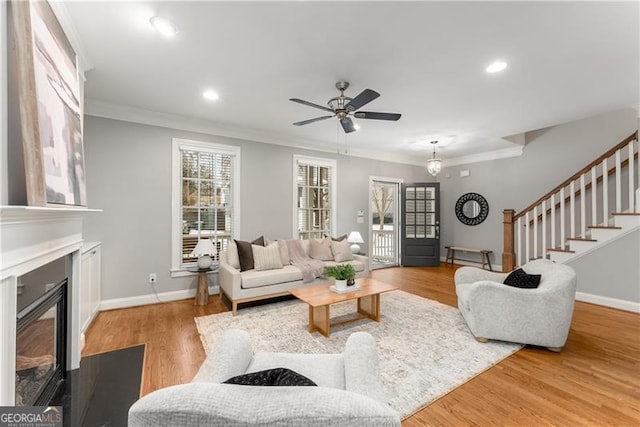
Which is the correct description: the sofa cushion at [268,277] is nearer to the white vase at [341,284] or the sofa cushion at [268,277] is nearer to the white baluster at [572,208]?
the white vase at [341,284]

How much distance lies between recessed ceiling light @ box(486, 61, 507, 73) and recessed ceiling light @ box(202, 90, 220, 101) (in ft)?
9.68

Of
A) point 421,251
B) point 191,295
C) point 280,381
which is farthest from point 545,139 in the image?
point 191,295

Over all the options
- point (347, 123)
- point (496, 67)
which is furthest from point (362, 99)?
point (496, 67)

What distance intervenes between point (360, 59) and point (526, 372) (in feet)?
9.99

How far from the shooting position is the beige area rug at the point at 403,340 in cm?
204

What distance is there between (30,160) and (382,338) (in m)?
2.95

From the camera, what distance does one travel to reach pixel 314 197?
540 centimetres

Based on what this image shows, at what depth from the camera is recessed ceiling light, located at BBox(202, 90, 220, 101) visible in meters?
3.13

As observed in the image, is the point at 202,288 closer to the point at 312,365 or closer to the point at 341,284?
the point at 341,284

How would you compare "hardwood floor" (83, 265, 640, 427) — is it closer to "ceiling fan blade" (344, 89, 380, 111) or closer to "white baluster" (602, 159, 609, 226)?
"white baluster" (602, 159, 609, 226)

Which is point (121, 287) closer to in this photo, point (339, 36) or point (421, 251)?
point (339, 36)

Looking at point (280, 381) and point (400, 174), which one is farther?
point (400, 174)

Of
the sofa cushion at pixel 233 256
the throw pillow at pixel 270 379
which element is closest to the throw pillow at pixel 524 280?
the throw pillow at pixel 270 379

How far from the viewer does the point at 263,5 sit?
1825mm
